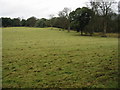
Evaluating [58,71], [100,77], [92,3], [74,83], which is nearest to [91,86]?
[74,83]

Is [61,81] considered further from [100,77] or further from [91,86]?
[100,77]

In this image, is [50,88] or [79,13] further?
A: [79,13]

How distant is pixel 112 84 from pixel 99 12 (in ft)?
131

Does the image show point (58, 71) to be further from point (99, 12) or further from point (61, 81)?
point (99, 12)

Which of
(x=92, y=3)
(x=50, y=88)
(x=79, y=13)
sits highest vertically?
(x=92, y=3)

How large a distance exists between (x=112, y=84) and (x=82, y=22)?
126ft

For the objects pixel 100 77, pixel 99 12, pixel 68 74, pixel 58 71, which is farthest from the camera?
pixel 99 12

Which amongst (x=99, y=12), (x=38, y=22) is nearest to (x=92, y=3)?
(x=99, y=12)

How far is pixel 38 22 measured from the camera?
313ft

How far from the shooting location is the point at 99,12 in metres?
40.2

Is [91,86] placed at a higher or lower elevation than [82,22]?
lower

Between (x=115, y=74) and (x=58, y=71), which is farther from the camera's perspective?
(x=58, y=71)

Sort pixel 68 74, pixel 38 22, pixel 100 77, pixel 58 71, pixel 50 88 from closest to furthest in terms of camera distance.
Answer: pixel 50 88, pixel 100 77, pixel 68 74, pixel 58 71, pixel 38 22

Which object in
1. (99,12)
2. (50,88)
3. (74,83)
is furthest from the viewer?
(99,12)
